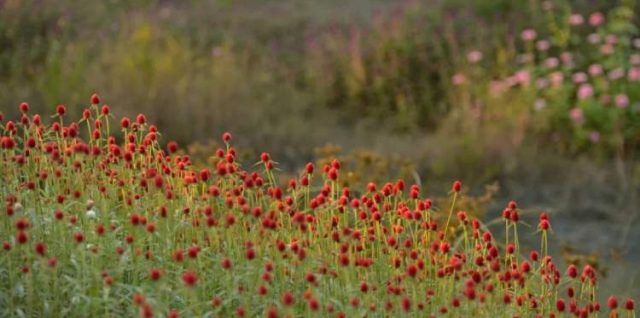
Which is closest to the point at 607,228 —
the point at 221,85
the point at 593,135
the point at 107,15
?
the point at 593,135

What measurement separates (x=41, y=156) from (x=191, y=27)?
23.6 ft

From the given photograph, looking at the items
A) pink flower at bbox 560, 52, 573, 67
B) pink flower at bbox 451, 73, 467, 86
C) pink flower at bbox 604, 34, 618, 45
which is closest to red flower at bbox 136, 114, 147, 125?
pink flower at bbox 451, 73, 467, 86

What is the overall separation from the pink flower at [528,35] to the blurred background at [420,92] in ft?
0.09

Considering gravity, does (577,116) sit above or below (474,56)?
below

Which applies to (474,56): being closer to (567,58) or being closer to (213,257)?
(567,58)

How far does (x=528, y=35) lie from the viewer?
8.89 m

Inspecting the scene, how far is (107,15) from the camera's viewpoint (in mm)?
11461

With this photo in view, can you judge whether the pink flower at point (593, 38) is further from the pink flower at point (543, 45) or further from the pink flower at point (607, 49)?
the pink flower at point (543, 45)

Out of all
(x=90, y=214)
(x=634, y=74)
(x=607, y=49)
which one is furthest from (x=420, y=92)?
(x=90, y=214)

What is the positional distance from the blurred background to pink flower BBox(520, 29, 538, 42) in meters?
0.03

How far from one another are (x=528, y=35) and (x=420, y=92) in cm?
98

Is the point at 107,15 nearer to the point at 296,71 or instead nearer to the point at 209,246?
the point at 296,71

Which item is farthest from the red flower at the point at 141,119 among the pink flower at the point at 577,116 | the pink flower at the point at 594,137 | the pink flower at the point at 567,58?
the pink flower at the point at 567,58

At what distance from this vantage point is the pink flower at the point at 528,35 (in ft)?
29.2
